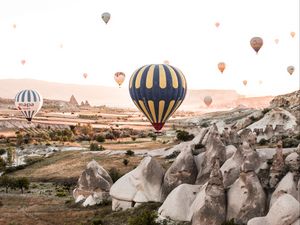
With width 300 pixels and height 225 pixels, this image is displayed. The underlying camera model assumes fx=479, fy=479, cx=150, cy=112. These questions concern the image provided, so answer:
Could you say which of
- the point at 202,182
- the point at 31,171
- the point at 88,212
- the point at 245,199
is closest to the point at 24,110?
the point at 31,171

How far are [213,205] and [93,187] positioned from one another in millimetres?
19080

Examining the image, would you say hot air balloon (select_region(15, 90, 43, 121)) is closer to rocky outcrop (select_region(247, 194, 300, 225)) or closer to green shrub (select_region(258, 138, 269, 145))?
green shrub (select_region(258, 138, 269, 145))

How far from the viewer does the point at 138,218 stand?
32750 millimetres

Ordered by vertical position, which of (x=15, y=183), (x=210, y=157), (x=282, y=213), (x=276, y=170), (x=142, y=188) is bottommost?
(x=15, y=183)

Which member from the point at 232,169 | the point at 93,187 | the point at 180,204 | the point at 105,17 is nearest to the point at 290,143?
the point at 93,187

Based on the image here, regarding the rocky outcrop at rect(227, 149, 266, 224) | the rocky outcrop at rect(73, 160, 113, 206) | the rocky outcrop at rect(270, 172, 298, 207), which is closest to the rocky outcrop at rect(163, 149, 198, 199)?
the rocky outcrop at rect(227, 149, 266, 224)

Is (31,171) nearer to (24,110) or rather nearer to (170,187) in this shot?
(24,110)

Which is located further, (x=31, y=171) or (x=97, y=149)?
(x=97, y=149)

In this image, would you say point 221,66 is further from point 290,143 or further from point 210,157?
point 210,157

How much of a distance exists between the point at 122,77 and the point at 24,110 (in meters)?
23.7

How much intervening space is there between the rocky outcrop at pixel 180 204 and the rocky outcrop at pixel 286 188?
5.81 m

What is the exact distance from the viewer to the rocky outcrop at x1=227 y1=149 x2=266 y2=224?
98.0ft

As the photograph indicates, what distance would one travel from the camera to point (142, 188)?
127 feet

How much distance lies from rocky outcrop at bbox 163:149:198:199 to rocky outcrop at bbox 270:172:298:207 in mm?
8942
